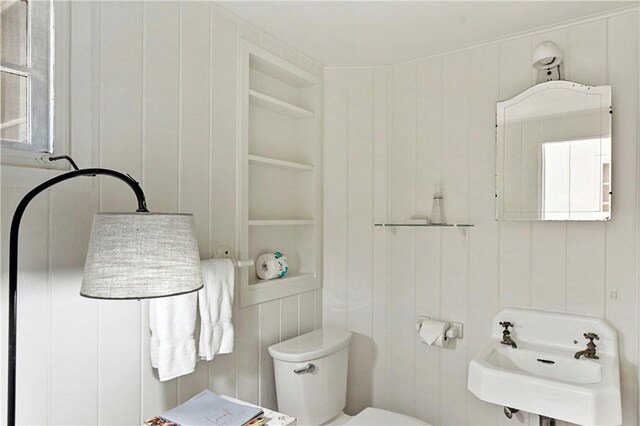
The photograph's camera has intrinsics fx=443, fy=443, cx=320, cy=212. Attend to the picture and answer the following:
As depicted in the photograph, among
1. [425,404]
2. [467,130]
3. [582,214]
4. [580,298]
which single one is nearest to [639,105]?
[582,214]

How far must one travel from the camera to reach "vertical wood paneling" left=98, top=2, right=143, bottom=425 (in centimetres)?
143

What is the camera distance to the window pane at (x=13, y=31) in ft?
4.21

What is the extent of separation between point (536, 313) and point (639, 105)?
978 mm

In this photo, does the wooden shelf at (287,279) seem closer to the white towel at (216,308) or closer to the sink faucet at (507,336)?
the white towel at (216,308)

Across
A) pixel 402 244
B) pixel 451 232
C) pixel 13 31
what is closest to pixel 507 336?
pixel 451 232

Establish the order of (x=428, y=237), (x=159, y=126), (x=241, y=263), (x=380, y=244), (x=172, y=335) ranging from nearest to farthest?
(x=172, y=335) → (x=159, y=126) → (x=241, y=263) → (x=428, y=237) → (x=380, y=244)

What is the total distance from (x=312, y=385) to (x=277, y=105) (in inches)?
53.6

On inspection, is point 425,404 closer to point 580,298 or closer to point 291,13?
point 580,298

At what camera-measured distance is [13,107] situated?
4.23 ft

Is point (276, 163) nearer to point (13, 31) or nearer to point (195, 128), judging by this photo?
point (195, 128)

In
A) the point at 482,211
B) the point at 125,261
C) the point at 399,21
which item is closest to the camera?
the point at 125,261

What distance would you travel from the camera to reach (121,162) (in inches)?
58.3

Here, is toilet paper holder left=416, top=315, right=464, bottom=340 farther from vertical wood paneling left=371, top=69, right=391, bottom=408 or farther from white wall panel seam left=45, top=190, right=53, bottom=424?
white wall panel seam left=45, top=190, right=53, bottom=424

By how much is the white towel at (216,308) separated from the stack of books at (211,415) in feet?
0.67
